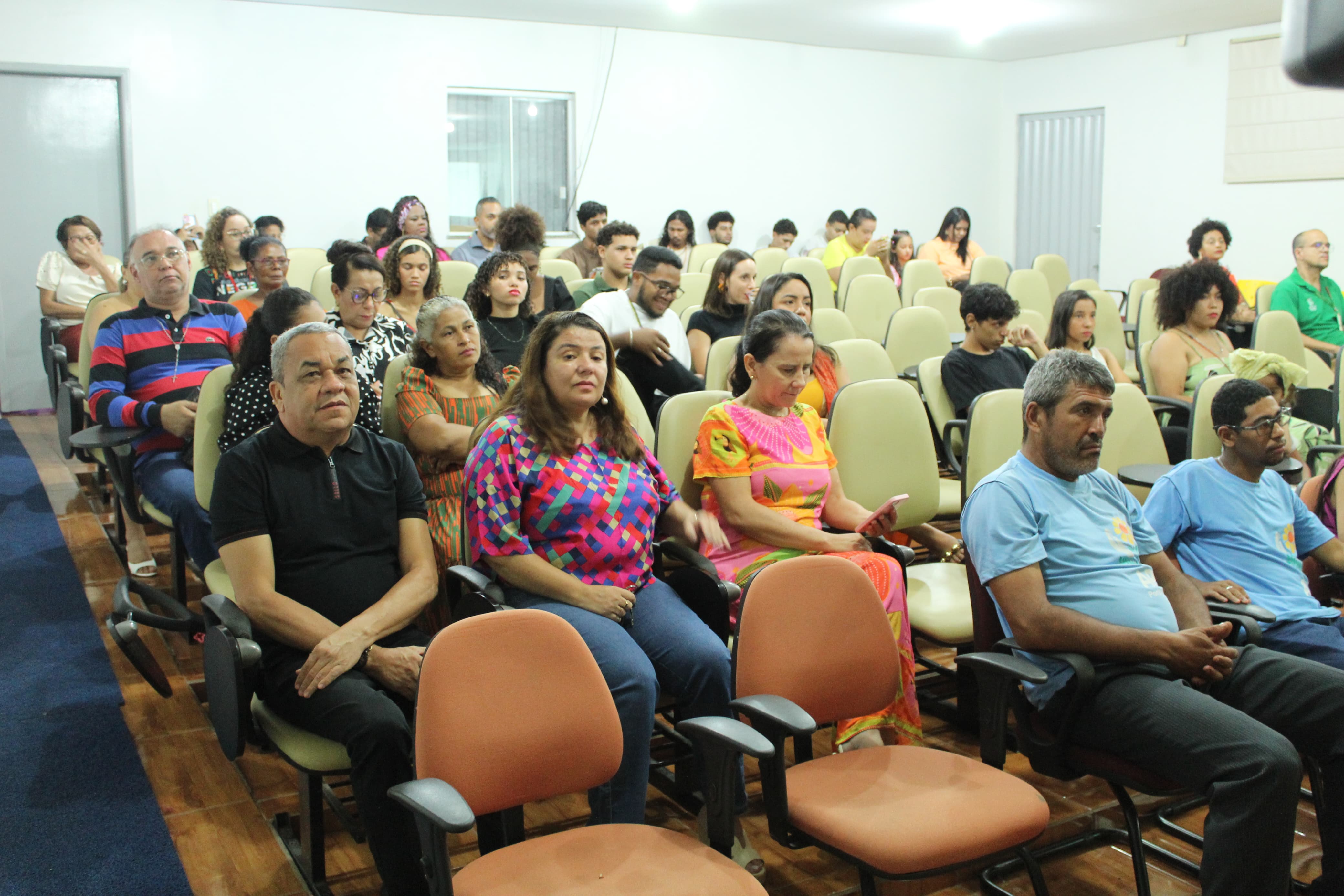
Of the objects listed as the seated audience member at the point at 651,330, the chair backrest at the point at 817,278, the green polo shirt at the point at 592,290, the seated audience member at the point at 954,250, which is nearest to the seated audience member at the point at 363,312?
the seated audience member at the point at 651,330

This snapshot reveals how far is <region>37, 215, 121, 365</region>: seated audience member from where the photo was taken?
19.6ft

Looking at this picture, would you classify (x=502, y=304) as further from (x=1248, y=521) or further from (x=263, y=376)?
(x=1248, y=521)

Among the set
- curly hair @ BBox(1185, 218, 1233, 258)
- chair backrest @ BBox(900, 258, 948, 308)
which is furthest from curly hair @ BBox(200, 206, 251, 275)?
curly hair @ BBox(1185, 218, 1233, 258)

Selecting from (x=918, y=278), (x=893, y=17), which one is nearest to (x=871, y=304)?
(x=918, y=278)

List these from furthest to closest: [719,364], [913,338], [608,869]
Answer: [913,338] < [719,364] < [608,869]

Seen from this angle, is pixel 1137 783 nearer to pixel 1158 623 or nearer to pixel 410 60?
pixel 1158 623

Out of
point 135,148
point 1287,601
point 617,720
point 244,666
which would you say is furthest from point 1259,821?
point 135,148

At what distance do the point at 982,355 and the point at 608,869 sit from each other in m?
2.95

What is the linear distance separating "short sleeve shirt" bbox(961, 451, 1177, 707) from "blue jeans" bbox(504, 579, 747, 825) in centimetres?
60

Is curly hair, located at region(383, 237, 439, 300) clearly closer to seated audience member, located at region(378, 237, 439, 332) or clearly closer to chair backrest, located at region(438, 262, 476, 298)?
seated audience member, located at region(378, 237, 439, 332)

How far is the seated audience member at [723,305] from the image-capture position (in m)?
4.30

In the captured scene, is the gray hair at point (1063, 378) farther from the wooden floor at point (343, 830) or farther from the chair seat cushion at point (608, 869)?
the chair seat cushion at point (608, 869)

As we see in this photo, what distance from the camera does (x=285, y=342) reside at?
234cm

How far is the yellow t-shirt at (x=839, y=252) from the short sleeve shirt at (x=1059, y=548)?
6.05m
